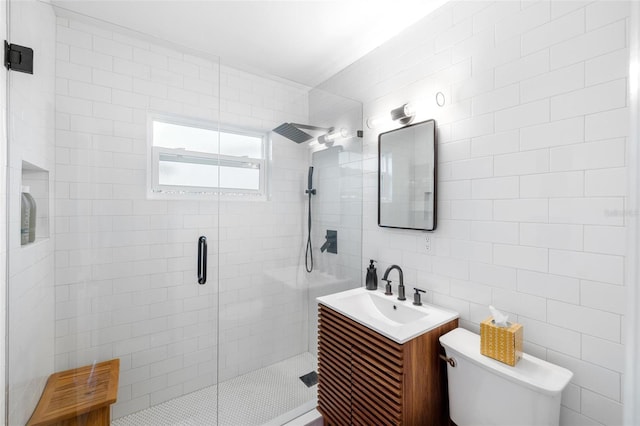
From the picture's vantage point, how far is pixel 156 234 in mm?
1726

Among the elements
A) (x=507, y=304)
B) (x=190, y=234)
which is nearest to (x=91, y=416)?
(x=190, y=234)

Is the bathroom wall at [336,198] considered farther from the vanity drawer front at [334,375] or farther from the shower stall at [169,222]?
the vanity drawer front at [334,375]

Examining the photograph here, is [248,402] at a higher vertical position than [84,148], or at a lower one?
lower

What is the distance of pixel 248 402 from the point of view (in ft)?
6.28

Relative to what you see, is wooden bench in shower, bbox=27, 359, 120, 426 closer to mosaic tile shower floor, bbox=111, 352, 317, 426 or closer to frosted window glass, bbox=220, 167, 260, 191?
mosaic tile shower floor, bbox=111, 352, 317, 426

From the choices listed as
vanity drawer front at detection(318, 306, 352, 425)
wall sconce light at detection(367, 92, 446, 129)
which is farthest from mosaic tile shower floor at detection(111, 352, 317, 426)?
wall sconce light at detection(367, 92, 446, 129)

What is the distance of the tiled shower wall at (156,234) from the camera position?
144 cm

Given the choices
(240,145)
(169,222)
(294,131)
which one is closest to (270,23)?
(294,131)

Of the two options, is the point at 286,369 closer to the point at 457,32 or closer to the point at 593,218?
the point at 593,218

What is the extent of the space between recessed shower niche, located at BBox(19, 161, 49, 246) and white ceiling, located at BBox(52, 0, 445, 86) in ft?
3.68

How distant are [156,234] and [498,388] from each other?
1.92 metres

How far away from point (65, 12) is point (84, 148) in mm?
676

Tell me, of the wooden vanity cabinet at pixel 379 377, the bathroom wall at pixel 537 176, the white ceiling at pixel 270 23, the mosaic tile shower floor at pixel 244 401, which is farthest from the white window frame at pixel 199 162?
the mosaic tile shower floor at pixel 244 401

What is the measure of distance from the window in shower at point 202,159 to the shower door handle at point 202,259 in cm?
32
